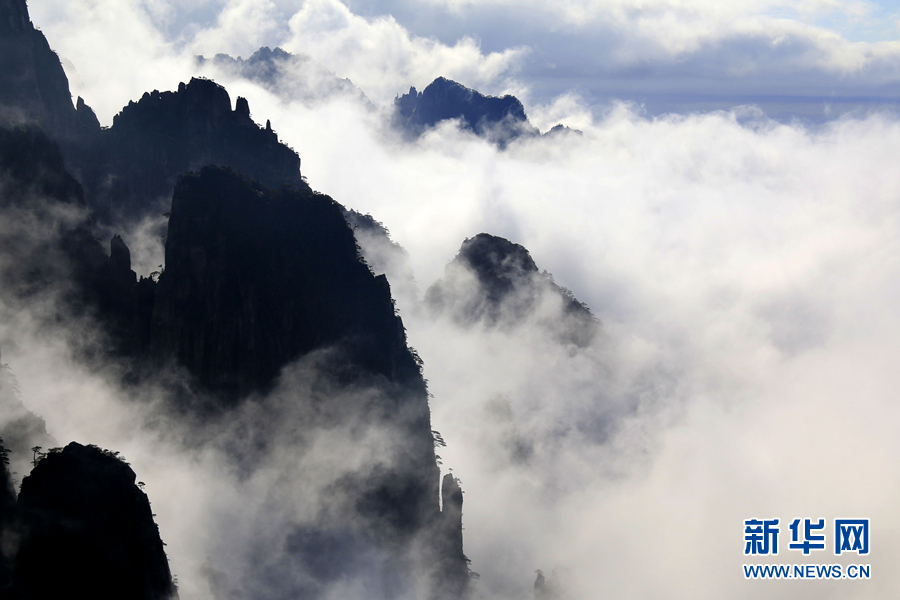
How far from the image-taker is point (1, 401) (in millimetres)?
45906

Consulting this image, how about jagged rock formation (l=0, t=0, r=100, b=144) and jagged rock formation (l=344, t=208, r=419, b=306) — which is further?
jagged rock formation (l=344, t=208, r=419, b=306)

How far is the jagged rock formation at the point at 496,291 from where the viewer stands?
6565 inches

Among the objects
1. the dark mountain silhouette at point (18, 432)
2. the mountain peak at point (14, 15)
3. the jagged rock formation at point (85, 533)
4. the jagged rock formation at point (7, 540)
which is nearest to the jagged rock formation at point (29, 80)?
the mountain peak at point (14, 15)

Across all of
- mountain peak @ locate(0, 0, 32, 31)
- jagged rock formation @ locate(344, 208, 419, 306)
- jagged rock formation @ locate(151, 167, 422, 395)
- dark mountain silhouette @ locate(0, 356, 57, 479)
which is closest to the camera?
dark mountain silhouette @ locate(0, 356, 57, 479)

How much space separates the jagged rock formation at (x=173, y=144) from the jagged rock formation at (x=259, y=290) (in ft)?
113

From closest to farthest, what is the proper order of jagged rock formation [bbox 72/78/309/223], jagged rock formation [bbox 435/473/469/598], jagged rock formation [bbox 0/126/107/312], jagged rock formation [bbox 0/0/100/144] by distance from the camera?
jagged rock formation [bbox 0/126/107/312] → jagged rock formation [bbox 435/473/469/598] → jagged rock formation [bbox 0/0/100/144] → jagged rock formation [bbox 72/78/309/223]

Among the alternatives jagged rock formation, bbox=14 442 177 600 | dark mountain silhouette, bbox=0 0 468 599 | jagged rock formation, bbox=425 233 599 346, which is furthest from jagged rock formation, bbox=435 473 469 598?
jagged rock formation, bbox=425 233 599 346

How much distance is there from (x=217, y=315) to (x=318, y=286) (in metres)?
11.0

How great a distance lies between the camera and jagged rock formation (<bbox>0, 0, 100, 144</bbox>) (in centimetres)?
8464

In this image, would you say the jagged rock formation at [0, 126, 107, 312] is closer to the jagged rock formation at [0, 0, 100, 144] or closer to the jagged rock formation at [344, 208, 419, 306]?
the jagged rock formation at [0, 0, 100, 144]

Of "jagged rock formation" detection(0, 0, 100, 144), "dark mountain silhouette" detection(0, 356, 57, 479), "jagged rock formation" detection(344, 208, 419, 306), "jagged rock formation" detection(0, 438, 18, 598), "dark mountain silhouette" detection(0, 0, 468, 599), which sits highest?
"jagged rock formation" detection(344, 208, 419, 306)

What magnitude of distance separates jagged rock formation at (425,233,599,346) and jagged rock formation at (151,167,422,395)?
9077 cm

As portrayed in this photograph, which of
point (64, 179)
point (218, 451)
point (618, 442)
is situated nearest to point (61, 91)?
point (64, 179)

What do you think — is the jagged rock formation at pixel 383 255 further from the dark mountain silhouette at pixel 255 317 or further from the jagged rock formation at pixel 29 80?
the dark mountain silhouette at pixel 255 317
